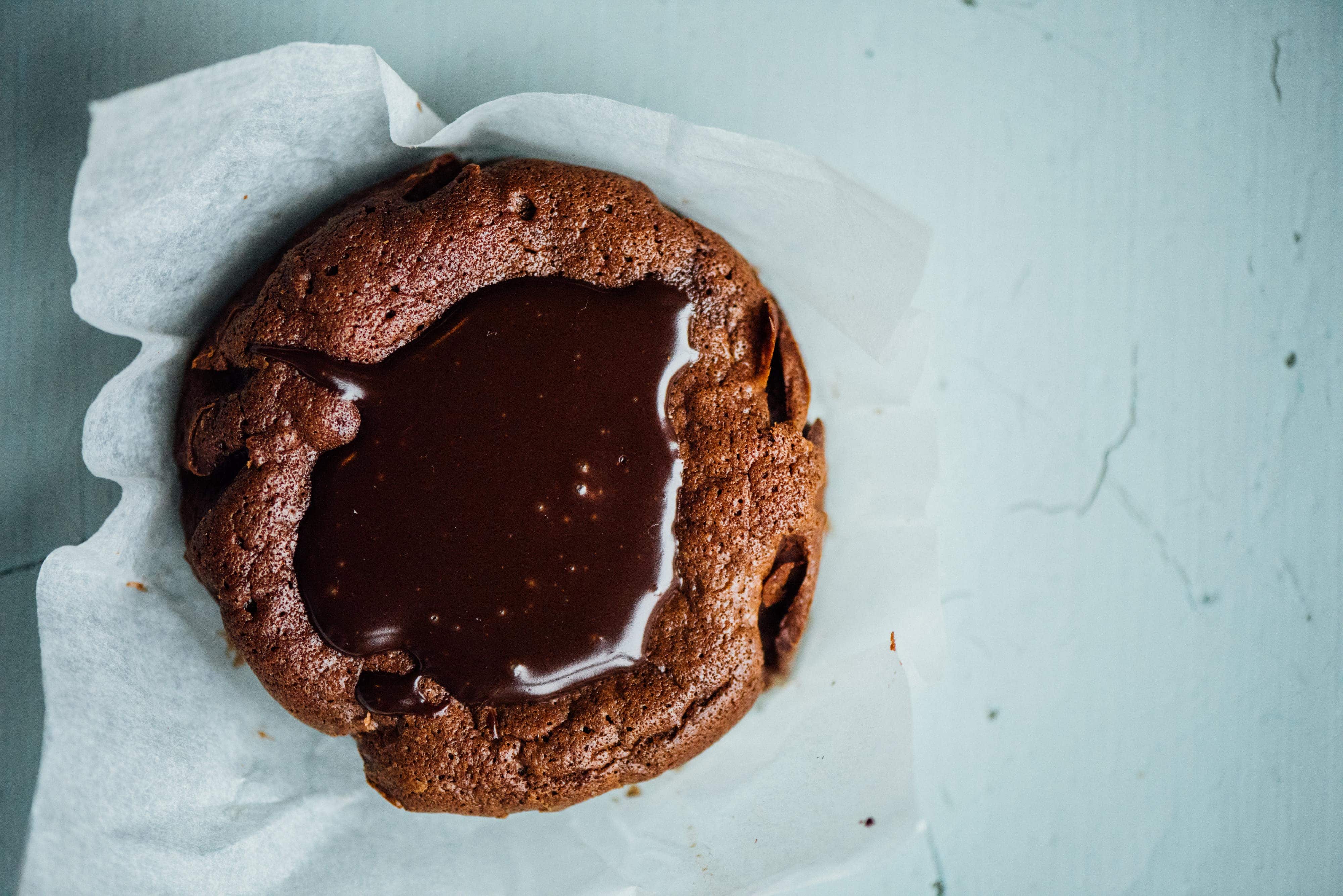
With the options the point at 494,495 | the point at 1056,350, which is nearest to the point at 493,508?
the point at 494,495

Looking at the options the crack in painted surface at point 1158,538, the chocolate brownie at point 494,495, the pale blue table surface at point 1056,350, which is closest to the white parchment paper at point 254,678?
the chocolate brownie at point 494,495

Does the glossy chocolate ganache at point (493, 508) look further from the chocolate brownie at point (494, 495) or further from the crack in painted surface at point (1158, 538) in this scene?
the crack in painted surface at point (1158, 538)

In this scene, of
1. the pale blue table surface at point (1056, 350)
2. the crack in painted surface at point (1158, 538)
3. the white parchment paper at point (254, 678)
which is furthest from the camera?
the crack in painted surface at point (1158, 538)

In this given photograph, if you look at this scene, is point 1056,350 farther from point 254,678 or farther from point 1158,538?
point 254,678

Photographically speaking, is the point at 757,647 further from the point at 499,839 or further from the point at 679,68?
the point at 679,68

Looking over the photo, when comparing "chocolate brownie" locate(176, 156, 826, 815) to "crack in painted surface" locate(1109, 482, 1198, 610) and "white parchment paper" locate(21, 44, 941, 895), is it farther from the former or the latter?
"crack in painted surface" locate(1109, 482, 1198, 610)

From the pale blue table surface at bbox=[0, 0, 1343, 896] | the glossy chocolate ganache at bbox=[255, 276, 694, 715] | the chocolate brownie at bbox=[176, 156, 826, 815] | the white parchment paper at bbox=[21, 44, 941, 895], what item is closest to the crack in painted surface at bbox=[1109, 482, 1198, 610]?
the pale blue table surface at bbox=[0, 0, 1343, 896]
